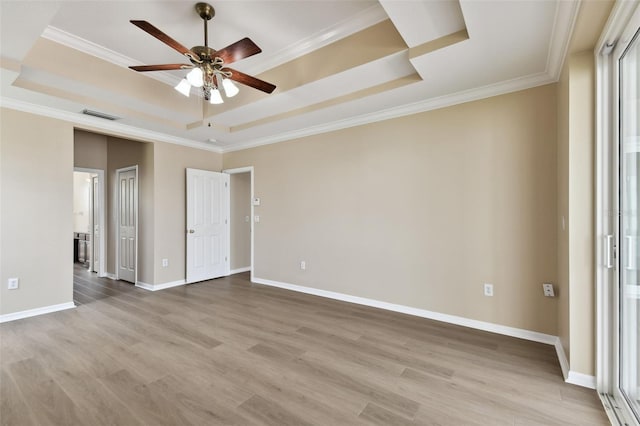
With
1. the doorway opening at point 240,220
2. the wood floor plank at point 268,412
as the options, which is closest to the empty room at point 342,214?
the wood floor plank at point 268,412

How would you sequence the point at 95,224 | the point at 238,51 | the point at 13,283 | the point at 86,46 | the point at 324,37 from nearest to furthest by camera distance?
the point at 238,51 → the point at 324,37 → the point at 86,46 → the point at 13,283 → the point at 95,224

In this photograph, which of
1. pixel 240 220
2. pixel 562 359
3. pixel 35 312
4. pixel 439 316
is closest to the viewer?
Result: pixel 562 359

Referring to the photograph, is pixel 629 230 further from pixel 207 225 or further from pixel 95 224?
pixel 95 224

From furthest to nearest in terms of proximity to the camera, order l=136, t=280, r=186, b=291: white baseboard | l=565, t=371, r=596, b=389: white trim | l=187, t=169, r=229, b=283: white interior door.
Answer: l=187, t=169, r=229, b=283: white interior door
l=136, t=280, r=186, b=291: white baseboard
l=565, t=371, r=596, b=389: white trim

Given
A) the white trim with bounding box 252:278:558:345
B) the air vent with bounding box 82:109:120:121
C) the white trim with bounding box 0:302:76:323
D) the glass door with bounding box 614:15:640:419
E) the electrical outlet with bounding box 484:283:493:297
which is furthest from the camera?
the air vent with bounding box 82:109:120:121

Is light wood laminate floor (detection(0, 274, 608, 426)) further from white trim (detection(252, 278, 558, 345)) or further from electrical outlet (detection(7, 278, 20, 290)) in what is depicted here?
electrical outlet (detection(7, 278, 20, 290))

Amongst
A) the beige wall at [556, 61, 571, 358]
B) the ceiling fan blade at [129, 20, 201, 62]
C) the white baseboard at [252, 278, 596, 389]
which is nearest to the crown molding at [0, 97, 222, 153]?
the ceiling fan blade at [129, 20, 201, 62]

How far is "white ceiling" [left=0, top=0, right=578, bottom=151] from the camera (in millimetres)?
2111

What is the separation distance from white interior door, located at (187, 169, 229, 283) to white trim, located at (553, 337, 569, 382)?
5096 mm

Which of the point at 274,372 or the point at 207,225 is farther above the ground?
the point at 207,225

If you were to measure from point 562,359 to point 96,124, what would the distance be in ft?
19.8

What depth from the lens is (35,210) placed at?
11.9 ft

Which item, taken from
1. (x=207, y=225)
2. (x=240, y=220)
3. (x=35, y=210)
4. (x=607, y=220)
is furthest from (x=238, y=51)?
(x=240, y=220)

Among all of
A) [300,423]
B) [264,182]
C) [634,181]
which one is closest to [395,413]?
[300,423]
